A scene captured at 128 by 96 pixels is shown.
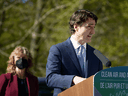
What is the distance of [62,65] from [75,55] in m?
0.18

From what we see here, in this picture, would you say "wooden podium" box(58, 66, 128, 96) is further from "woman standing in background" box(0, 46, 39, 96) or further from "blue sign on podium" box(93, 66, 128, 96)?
"woman standing in background" box(0, 46, 39, 96)

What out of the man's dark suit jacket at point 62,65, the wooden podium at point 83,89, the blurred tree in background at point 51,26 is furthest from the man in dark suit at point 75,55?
the blurred tree in background at point 51,26

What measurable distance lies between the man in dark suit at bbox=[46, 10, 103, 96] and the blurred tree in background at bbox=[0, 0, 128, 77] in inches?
292

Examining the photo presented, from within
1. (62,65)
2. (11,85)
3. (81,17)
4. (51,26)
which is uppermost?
(51,26)

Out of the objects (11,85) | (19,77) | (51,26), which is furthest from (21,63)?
Answer: (51,26)

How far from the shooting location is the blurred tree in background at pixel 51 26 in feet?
32.9

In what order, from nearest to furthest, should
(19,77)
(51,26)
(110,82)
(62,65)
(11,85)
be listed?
(110,82)
(62,65)
(11,85)
(19,77)
(51,26)

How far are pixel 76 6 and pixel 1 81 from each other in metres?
6.89

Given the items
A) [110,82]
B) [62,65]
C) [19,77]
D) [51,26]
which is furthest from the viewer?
[51,26]

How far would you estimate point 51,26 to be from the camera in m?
10.8

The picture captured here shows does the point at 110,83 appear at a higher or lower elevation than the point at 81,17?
lower

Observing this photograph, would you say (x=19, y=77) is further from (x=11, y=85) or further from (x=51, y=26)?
(x=51, y=26)

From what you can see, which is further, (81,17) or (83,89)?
(81,17)

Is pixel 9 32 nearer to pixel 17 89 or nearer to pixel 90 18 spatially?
pixel 17 89
